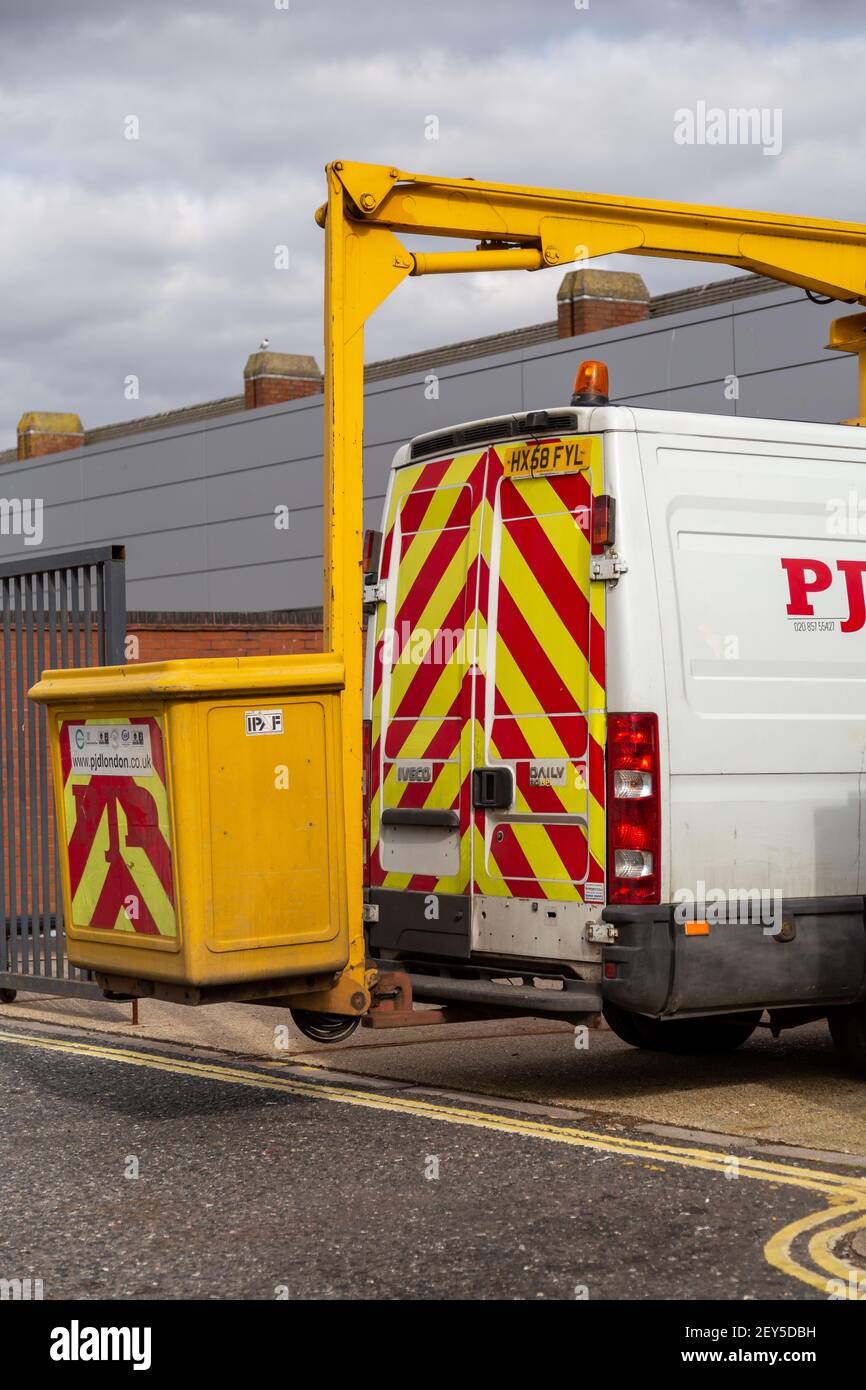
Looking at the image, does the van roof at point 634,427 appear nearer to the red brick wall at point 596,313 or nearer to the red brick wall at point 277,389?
the red brick wall at point 596,313

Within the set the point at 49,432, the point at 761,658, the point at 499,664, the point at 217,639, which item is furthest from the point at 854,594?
the point at 49,432

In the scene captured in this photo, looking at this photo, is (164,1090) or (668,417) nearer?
(668,417)

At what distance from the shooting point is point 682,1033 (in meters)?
8.93

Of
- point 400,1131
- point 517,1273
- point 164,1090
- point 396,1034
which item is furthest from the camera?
point 396,1034

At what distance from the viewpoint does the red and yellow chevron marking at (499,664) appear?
7.38m

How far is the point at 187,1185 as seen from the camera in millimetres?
6477

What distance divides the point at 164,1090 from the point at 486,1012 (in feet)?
5.37

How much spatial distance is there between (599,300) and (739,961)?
1948 centimetres

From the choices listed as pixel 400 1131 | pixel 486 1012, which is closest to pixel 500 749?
pixel 486 1012

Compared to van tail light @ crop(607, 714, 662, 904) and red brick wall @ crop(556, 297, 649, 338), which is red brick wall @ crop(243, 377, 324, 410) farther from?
van tail light @ crop(607, 714, 662, 904)

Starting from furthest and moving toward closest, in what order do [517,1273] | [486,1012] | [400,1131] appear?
[486,1012] < [400,1131] < [517,1273]

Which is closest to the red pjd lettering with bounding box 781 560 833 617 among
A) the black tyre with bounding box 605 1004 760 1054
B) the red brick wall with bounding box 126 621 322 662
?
the black tyre with bounding box 605 1004 760 1054

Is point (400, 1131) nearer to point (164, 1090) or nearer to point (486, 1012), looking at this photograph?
point (486, 1012)

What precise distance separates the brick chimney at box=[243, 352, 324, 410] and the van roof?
2548cm
